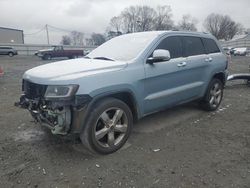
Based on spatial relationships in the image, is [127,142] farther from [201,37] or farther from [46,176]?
[201,37]

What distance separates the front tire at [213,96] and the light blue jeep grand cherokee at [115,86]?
463mm

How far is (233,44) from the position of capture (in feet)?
193

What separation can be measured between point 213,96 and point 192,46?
141 centimetres

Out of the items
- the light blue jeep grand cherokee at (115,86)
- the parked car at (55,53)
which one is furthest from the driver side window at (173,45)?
the parked car at (55,53)

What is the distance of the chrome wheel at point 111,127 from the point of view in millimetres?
3742

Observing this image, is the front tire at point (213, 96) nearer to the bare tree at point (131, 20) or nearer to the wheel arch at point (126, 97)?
the wheel arch at point (126, 97)

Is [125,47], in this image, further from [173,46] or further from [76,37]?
[76,37]

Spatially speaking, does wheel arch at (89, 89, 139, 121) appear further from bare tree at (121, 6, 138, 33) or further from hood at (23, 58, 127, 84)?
bare tree at (121, 6, 138, 33)

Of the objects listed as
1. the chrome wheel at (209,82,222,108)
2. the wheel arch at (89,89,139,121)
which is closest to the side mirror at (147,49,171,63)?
the wheel arch at (89,89,139,121)

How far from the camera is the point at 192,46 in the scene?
211 inches

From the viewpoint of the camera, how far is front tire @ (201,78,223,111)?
586cm

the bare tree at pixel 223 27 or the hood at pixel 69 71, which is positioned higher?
the bare tree at pixel 223 27

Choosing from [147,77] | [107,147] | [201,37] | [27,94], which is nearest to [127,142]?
[107,147]

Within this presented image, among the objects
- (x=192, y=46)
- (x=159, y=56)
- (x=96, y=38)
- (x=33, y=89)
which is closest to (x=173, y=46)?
(x=192, y=46)
